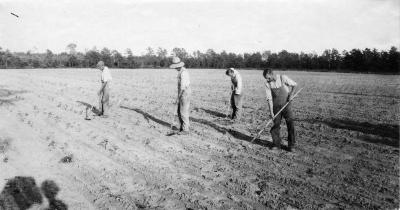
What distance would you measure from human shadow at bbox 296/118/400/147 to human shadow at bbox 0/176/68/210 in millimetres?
7418

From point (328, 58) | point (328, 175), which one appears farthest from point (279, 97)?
point (328, 58)

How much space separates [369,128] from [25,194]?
362 inches

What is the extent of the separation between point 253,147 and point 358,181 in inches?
105

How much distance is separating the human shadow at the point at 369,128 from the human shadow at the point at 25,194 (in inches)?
292

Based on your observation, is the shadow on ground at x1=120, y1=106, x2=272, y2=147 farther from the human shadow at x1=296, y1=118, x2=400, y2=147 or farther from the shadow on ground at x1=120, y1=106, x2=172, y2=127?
the human shadow at x1=296, y1=118, x2=400, y2=147

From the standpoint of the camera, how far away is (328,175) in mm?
6180

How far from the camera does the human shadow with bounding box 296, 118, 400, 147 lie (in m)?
8.57

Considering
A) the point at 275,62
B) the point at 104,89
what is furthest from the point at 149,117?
the point at 275,62

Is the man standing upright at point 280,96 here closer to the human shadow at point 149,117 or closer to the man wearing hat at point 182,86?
the man wearing hat at point 182,86

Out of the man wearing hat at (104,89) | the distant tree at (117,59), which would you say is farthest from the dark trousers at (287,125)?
the distant tree at (117,59)

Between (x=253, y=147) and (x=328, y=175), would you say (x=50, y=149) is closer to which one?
(x=253, y=147)

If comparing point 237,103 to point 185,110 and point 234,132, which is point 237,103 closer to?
point 234,132

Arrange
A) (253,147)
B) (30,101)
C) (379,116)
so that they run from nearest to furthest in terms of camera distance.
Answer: (253,147), (379,116), (30,101)

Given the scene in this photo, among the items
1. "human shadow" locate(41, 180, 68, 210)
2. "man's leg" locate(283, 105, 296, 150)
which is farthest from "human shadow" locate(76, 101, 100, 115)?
"man's leg" locate(283, 105, 296, 150)
